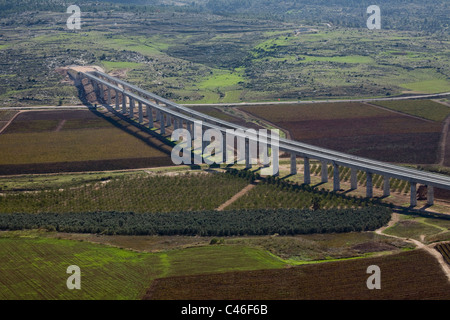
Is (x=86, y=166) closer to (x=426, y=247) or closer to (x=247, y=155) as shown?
(x=247, y=155)

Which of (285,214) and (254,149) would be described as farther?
(254,149)

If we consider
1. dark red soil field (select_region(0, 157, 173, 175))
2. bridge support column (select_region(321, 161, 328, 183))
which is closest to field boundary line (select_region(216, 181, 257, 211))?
bridge support column (select_region(321, 161, 328, 183))

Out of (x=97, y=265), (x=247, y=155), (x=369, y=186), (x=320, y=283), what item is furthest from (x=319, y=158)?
(x=97, y=265)

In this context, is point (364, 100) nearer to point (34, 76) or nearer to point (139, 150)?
point (139, 150)

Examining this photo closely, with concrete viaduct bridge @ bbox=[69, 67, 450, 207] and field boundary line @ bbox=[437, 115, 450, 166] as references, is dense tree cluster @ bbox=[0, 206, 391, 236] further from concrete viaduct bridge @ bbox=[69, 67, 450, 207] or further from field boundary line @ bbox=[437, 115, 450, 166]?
field boundary line @ bbox=[437, 115, 450, 166]

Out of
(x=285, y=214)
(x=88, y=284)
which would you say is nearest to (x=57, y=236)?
(x=88, y=284)

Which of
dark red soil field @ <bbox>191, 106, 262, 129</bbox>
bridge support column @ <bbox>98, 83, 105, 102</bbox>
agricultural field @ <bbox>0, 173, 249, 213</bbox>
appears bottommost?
agricultural field @ <bbox>0, 173, 249, 213</bbox>
